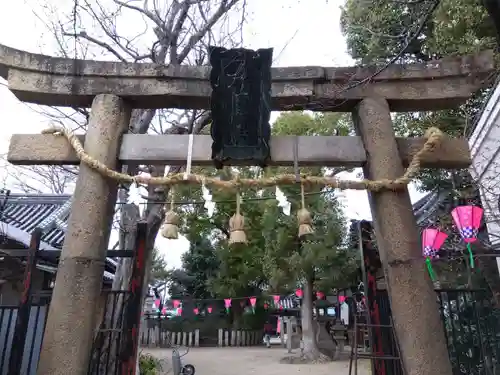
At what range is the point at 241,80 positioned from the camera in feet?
13.1

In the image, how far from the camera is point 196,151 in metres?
3.91

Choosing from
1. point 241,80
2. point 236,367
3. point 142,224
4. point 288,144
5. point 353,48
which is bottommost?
point 236,367

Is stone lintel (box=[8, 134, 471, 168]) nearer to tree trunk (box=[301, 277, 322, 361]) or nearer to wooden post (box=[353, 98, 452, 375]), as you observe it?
wooden post (box=[353, 98, 452, 375])

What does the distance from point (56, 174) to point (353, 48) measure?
1192 centimetres

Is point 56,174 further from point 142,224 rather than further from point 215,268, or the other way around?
point 215,268

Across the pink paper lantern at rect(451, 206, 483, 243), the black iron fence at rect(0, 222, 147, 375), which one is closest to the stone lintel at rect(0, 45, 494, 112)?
the black iron fence at rect(0, 222, 147, 375)

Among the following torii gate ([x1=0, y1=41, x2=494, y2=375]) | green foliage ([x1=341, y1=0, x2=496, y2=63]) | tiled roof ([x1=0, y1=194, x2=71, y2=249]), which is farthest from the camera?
tiled roof ([x1=0, y1=194, x2=71, y2=249])

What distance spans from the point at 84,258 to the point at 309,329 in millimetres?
13877

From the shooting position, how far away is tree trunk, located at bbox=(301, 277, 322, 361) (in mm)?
15755

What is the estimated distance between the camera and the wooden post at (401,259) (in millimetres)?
3316

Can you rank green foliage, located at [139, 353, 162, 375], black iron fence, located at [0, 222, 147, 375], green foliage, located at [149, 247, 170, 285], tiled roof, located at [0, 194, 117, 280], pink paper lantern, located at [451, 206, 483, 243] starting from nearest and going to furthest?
black iron fence, located at [0, 222, 147, 375]
pink paper lantern, located at [451, 206, 483, 243]
tiled roof, located at [0, 194, 117, 280]
green foliage, located at [139, 353, 162, 375]
green foliage, located at [149, 247, 170, 285]

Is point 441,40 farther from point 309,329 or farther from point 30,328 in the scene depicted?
point 309,329

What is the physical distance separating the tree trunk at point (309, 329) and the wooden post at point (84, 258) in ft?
42.7

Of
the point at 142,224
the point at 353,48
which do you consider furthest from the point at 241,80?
the point at 353,48
